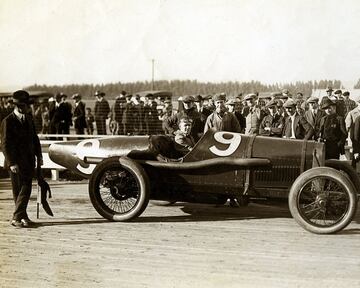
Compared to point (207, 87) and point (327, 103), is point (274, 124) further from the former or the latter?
point (207, 87)

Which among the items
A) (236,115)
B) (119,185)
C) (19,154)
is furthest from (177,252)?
(236,115)

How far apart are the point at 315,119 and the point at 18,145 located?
19.1ft

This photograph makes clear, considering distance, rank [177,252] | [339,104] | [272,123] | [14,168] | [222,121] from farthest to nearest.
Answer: [339,104], [272,123], [222,121], [14,168], [177,252]

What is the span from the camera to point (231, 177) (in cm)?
736

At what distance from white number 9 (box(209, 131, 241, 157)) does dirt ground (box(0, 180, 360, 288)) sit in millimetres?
906

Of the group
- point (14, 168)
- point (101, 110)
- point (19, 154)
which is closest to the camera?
point (14, 168)

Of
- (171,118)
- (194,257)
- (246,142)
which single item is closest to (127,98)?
(171,118)

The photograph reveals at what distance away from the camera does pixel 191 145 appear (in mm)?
8211

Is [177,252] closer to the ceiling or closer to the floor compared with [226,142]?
closer to the floor

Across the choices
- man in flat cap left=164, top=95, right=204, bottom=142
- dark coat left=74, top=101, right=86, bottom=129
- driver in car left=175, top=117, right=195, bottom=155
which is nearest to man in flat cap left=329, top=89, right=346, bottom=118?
man in flat cap left=164, top=95, right=204, bottom=142

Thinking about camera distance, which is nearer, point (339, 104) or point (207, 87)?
point (339, 104)

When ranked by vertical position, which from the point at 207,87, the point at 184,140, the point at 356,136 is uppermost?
the point at 207,87

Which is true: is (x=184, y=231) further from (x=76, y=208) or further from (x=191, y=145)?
(x=76, y=208)

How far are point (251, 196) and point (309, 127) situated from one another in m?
3.25
